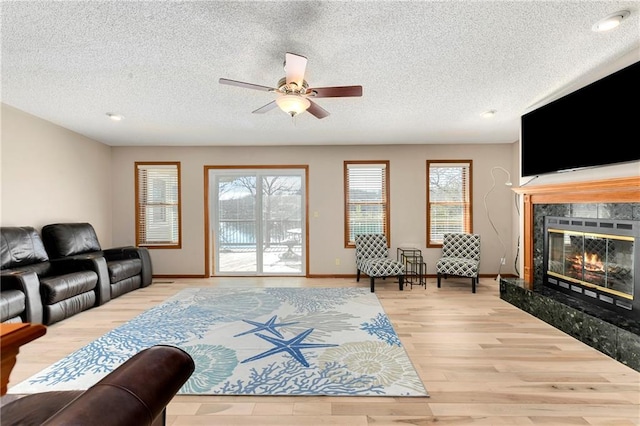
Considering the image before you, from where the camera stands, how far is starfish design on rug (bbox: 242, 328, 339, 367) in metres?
2.43

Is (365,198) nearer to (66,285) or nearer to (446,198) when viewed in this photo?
(446,198)

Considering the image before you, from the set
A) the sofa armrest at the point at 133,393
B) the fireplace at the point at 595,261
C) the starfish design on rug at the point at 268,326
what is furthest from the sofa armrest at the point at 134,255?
the fireplace at the point at 595,261

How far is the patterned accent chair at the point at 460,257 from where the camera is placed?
446 cm

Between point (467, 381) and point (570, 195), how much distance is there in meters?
2.42

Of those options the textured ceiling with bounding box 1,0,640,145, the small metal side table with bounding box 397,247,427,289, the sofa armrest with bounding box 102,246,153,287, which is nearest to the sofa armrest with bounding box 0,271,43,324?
the sofa armrest with bounding box 102,246,153,287

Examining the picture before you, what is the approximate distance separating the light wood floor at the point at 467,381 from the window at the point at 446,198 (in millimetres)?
2095

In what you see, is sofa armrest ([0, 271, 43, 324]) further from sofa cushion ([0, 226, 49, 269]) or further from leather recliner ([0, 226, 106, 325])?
sofa cushion ([0, 226, 49, 269])

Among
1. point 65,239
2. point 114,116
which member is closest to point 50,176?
point 65,239

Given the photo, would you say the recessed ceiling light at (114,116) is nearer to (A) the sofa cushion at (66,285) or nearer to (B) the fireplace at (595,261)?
(A) the sofa cushion at (66,285)

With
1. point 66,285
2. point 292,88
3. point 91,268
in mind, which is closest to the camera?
point 292,88

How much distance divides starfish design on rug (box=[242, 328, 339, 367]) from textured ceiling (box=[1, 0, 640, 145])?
2.51 meters

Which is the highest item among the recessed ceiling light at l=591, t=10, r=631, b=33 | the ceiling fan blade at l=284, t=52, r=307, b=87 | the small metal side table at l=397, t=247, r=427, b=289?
the recessed ceiling light at l=591, t=10, r=631, b=33

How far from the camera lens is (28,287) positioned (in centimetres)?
291

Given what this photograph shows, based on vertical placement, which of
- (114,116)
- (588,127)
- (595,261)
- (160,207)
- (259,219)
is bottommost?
(595,261)
